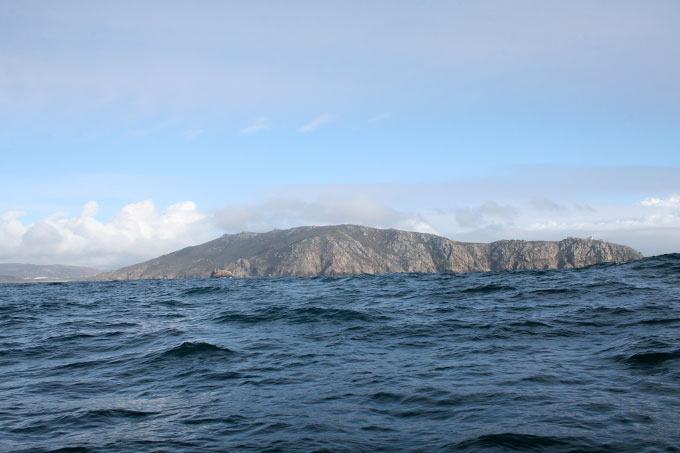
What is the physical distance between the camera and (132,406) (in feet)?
38.6

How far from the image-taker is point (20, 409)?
38.6 feet

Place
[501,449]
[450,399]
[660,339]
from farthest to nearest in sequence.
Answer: [660,339], [450,399], [501,449]

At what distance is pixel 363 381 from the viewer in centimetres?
1285

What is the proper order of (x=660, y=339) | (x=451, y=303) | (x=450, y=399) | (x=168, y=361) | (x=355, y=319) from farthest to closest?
(x=451, y=303) < (x=355, y=319) < (x=168, y=361) < (x=660, y=339) < (x=450, y=399)

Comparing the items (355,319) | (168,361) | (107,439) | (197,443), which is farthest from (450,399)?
(355,319)

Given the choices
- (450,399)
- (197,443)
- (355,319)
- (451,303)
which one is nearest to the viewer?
(197,443)

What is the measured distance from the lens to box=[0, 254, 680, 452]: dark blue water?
9055 mm

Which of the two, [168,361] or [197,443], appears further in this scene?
[168,361]

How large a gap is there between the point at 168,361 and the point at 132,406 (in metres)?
5.04

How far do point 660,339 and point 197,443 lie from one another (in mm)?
15913

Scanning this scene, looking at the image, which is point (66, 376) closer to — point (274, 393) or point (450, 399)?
point (274, 393)

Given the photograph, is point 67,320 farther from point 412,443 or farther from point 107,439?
point 412,443

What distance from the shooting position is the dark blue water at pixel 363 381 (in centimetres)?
905

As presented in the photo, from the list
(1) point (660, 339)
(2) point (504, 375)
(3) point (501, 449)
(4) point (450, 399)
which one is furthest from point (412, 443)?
(1) point (660, 339)
